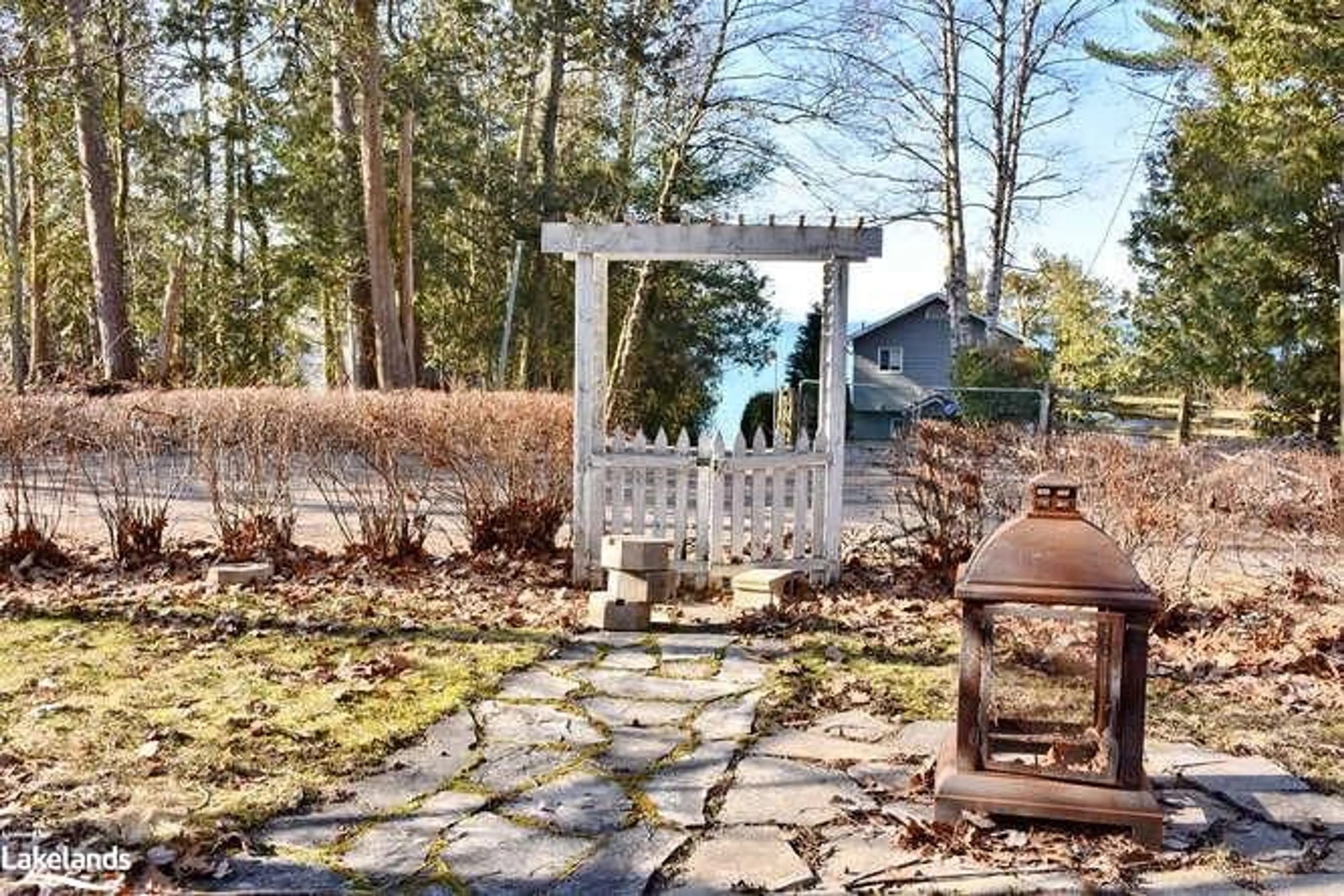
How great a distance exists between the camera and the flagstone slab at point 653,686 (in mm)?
4305

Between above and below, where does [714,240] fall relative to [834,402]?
above

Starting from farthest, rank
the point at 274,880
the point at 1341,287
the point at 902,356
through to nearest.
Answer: the point at 902,356 < the point at 1341,287 < the point at 274,880

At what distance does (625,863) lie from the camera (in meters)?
2.79

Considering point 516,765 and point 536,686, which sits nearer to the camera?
point 516,765

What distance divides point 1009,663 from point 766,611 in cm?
153

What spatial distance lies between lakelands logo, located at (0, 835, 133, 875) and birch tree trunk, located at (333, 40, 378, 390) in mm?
17406

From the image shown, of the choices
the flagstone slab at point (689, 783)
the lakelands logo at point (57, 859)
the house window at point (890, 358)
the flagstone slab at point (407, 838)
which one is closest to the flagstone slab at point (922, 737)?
the flagstone slab at point (689, 783)

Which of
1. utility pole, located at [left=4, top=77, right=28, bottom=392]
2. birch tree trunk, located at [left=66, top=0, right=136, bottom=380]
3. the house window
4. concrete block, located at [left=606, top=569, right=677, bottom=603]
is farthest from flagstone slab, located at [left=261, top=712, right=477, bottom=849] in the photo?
the house window

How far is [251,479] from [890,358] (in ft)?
86.7

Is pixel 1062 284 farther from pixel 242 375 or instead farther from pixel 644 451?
pixel 644 451

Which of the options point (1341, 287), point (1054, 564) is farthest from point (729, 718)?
point (1341, 287)

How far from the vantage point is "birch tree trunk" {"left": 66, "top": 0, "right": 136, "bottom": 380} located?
699 inches

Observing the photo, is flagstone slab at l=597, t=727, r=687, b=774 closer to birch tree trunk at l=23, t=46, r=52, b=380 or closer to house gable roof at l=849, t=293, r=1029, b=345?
birch tree trunk at l=23, t=46, r=52, b=380

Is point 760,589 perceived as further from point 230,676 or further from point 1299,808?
point 1299,808
